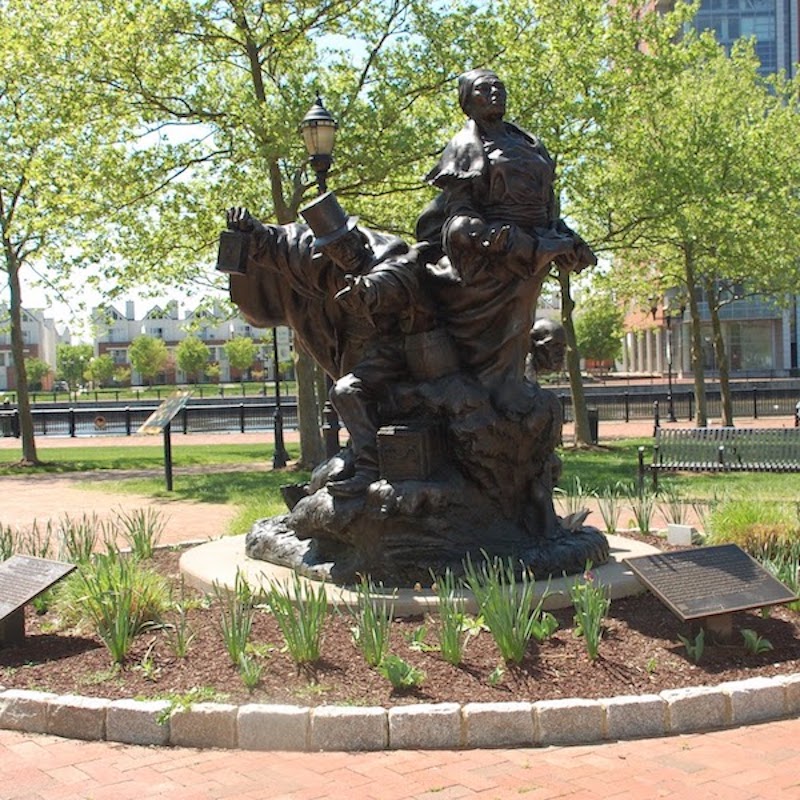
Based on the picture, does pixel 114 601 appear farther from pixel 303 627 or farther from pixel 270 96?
pixel 270 96

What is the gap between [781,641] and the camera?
21.5 feet

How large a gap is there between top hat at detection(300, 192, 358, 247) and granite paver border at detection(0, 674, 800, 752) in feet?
12.9

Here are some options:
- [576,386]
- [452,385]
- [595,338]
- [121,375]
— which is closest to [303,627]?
[452,385]

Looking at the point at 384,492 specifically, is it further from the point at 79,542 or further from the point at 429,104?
the point at 429,104

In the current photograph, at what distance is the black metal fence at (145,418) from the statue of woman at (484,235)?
2553 cm

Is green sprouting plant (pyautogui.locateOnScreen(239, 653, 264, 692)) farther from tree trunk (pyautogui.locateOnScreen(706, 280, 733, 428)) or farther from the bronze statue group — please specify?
tree trunk (pyautogui.locateOnScreen(706, 280, 733, 428))

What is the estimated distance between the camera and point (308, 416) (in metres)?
20.4

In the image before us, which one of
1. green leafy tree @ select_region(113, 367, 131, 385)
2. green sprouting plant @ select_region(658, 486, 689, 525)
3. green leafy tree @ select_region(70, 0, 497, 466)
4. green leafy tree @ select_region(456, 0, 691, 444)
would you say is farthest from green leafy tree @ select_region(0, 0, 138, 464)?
green leafy tree @ select_region(113, 367, 131, 385)

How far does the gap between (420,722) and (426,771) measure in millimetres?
345

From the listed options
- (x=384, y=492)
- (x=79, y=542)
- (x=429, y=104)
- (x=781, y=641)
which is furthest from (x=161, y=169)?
(x=781, y=641)

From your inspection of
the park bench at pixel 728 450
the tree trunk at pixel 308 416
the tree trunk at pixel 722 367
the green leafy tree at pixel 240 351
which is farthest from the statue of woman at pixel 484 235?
the green leafy tree at pixel 240 351

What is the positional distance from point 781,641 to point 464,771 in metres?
2.49

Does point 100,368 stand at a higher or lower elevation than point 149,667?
higher

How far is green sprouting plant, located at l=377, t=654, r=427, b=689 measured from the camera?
5660mm
